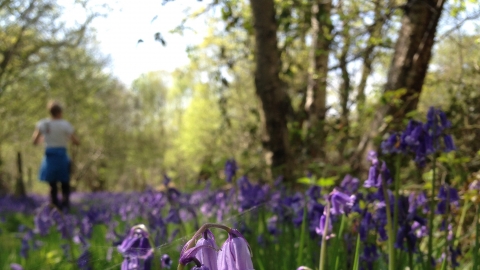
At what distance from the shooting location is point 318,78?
518 cm

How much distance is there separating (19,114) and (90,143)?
8525mm

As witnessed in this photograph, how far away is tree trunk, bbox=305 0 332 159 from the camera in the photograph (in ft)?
15.4

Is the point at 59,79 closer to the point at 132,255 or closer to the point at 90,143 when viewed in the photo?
the point at 90,143

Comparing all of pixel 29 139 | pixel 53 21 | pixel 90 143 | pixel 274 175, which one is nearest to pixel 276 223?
pixel 274 175

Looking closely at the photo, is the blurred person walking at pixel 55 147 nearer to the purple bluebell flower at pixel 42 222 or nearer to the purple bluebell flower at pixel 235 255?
the purple bluebell flower at pixel 42 222

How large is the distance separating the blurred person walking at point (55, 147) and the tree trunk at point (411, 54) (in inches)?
184

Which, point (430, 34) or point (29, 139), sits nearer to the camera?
point (430, 34)

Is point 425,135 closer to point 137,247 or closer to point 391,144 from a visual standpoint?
point 391,144

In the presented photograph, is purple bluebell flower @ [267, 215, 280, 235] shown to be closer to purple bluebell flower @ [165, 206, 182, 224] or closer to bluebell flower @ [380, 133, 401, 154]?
purple bluebell flower @ [165, 206, 182, 224]

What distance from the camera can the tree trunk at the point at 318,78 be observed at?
4680mm

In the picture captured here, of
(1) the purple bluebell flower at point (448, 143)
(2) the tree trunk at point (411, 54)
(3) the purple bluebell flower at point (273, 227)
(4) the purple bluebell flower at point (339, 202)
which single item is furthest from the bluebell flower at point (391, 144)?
(2) the tree trunk at point (411, 54)

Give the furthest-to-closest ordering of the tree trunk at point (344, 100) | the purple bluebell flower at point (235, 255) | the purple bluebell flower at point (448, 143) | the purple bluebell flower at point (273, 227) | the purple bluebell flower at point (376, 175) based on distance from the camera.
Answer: the tree trunk at point (344, 100)
the purple bluebell flower at point (273, 227)
the purple bluebell flower at point (448, 143)
the purple bluebell flower at point (376, 175)
the purple bluebell flower at point (235, 255)

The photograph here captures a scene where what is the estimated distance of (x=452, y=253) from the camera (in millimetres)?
1934

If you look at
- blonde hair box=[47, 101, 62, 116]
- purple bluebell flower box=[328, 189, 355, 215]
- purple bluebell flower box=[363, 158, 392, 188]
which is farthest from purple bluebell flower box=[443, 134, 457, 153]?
blonde hair box=[47, 101, 62, 116]
